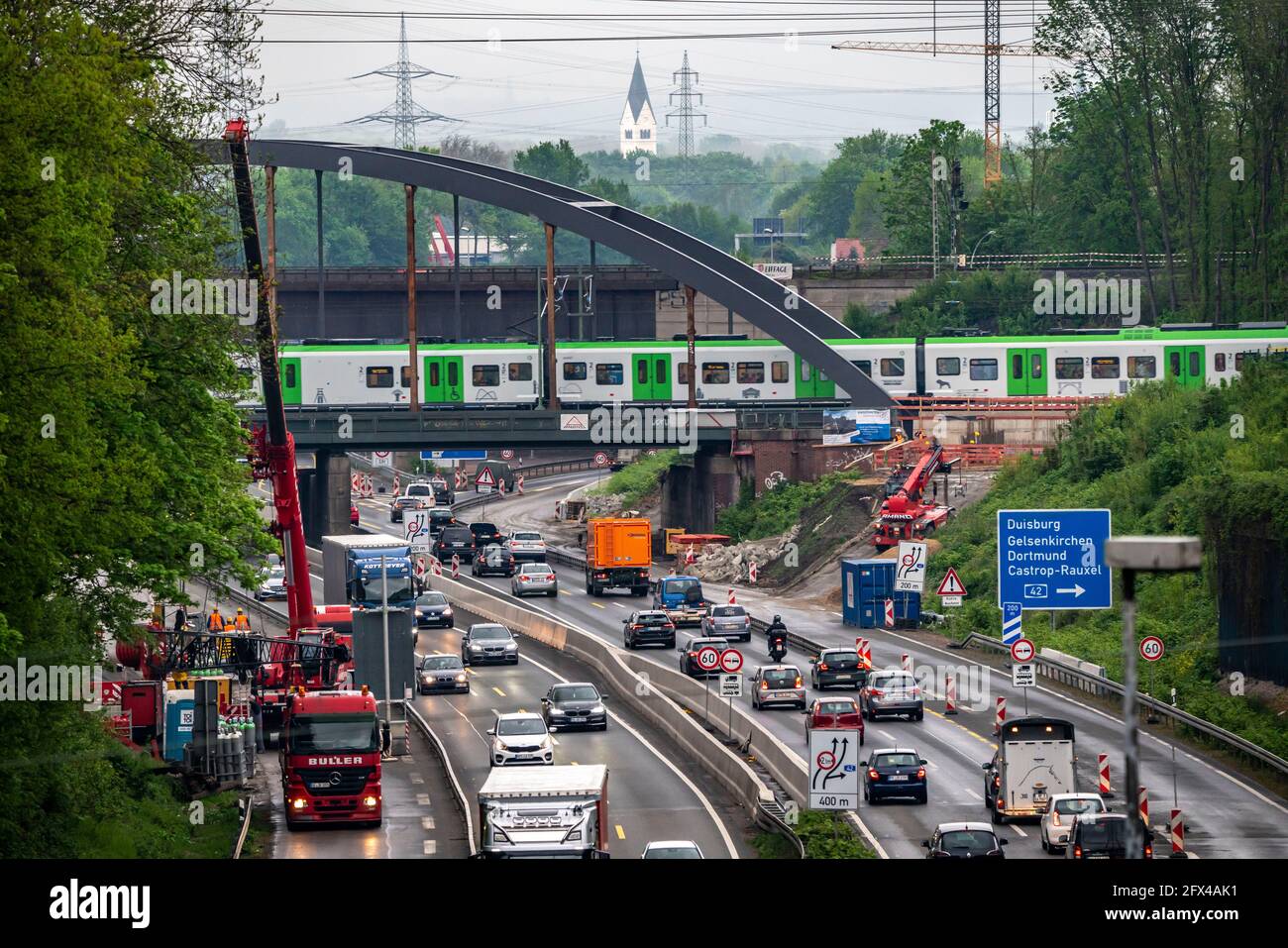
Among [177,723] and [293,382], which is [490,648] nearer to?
→ [177,723]

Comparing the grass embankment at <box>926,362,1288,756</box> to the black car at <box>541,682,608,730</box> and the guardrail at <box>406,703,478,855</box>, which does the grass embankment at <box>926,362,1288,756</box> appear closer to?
the black car at <box>541,682,608,730</box>

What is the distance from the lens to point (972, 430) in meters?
86.9

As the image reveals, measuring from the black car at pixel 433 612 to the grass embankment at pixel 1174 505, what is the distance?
699 inches

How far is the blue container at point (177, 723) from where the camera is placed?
44.9m

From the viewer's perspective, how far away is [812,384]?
91.1 m

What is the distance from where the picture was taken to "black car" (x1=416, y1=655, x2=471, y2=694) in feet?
192

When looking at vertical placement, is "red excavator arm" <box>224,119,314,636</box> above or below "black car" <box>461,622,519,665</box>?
above

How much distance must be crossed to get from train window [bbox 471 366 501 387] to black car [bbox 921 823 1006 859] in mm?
59191

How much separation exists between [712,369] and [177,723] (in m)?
48.2

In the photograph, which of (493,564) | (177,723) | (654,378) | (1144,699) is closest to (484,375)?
(654,378)

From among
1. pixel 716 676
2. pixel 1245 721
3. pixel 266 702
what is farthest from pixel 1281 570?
pixel 266 702

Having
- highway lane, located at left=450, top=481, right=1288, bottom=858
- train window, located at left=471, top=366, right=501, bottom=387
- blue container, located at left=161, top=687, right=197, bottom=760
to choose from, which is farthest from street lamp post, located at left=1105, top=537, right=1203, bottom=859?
train window, located at left=471, top=366, right=501, bottom=387
